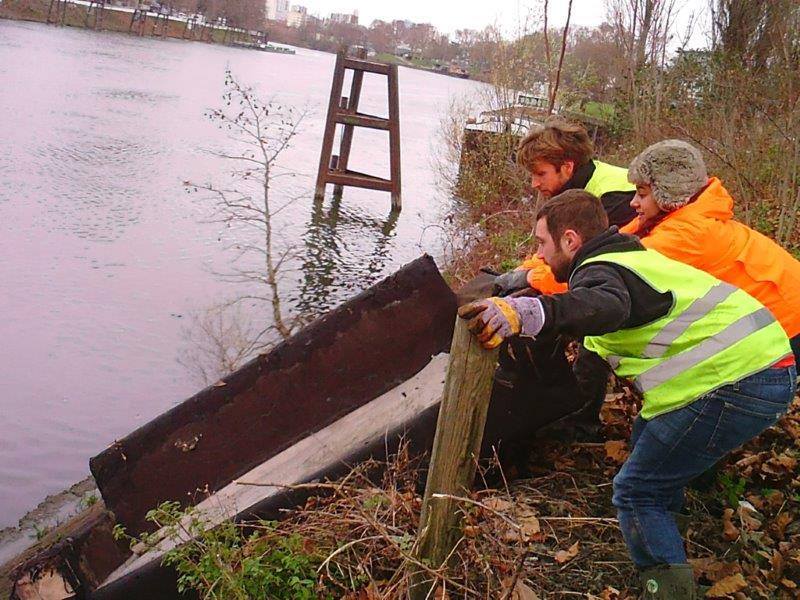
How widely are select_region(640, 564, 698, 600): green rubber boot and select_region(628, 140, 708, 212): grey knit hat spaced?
4.65 ft

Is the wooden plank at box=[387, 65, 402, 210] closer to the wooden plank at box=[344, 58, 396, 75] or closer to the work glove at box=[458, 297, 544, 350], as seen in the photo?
the wooden plank at box=[344, 58, 396, 75]

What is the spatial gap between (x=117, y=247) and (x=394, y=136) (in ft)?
19.9

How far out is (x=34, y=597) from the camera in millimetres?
4438

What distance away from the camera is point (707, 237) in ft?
10.5

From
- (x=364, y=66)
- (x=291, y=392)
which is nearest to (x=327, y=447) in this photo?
(x=291, y=392)

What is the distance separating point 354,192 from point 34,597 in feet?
51.5

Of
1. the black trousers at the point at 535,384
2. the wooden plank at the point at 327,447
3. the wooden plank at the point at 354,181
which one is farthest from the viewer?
the wooden plank at the point at 354,181

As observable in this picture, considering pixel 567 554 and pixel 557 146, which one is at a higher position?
pixel 557 146

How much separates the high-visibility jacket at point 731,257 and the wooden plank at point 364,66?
13545mm

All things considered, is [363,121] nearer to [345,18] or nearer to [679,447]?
[679,447]

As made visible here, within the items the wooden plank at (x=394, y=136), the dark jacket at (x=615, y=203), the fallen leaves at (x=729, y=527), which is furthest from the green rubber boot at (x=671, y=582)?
the wooden plank at (x=394, y=136)

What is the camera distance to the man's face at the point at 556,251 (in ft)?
9.30

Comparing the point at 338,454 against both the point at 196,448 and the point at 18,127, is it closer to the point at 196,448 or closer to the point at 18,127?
the point at 196,448

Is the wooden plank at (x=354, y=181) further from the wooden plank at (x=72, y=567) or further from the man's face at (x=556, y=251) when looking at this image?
the man's face at (x=556, y=251)
